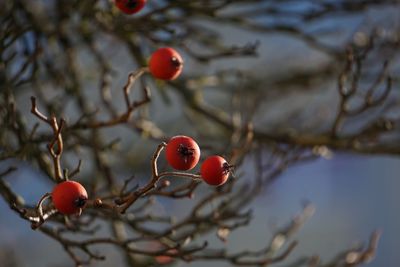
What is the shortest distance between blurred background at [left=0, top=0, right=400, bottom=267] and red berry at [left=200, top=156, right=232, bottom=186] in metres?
1.26

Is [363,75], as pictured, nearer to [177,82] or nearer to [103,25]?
[177,82]

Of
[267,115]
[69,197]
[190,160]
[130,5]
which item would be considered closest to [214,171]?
[190,160]

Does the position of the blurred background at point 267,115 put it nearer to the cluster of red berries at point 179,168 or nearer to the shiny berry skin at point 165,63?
the shiny berry skin at point 165,63

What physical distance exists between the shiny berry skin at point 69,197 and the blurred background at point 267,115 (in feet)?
4.27

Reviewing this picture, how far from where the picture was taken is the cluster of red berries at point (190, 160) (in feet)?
5.35

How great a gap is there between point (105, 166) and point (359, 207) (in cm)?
706

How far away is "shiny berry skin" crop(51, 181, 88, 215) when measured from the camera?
1621 millimetres

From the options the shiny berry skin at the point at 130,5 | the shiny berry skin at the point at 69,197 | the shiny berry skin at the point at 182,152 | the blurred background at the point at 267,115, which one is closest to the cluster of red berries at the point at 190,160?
the shiny berry skin at the point at 182,152

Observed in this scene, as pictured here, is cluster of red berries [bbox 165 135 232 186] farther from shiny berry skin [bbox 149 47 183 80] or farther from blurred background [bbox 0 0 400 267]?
Result: blurred background [bbox 0 0 400 267]

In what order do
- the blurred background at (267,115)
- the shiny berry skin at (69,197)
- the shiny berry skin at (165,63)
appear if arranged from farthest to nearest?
the blurred background at (267,115) < the shiny berry skin at (165,63) < the shiny berry skin at (69,197)

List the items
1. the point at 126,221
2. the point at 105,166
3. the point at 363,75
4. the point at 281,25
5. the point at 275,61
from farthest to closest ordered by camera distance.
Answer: the point at 275,61 < the point at 363,75 < the point at 281,25 < the point at 105,166 < the point at 126,221

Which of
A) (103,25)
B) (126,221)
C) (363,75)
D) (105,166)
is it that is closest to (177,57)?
(126,221)

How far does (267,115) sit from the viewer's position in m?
7.52

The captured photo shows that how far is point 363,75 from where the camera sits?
397 centimetres
